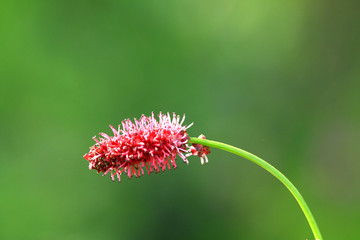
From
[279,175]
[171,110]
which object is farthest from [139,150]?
[171,110]

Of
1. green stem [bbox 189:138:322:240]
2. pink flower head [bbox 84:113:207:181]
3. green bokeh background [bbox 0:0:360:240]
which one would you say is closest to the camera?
green stem [bbox 189:138:322:240]

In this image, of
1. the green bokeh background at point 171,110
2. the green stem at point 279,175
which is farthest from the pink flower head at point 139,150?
the green bokeh background at point 171,110

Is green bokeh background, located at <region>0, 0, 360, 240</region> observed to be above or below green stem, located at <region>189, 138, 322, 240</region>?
above

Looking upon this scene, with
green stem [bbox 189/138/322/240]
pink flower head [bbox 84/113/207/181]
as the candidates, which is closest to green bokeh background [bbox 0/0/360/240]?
pink flower head [bbox 84/113/207/181]

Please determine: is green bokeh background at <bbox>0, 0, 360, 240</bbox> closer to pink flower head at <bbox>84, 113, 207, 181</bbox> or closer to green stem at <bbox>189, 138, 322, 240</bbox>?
pink flower head at <bbox>84, 113, 207, 181</bbox>

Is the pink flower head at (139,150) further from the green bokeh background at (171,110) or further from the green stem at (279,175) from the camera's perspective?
the green bokeh background at (171,110)

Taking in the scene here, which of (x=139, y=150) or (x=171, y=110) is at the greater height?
(x=171, y=110)

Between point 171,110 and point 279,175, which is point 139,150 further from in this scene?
point 171,110

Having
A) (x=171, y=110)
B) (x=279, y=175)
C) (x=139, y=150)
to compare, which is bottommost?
(x=279, y=175)
